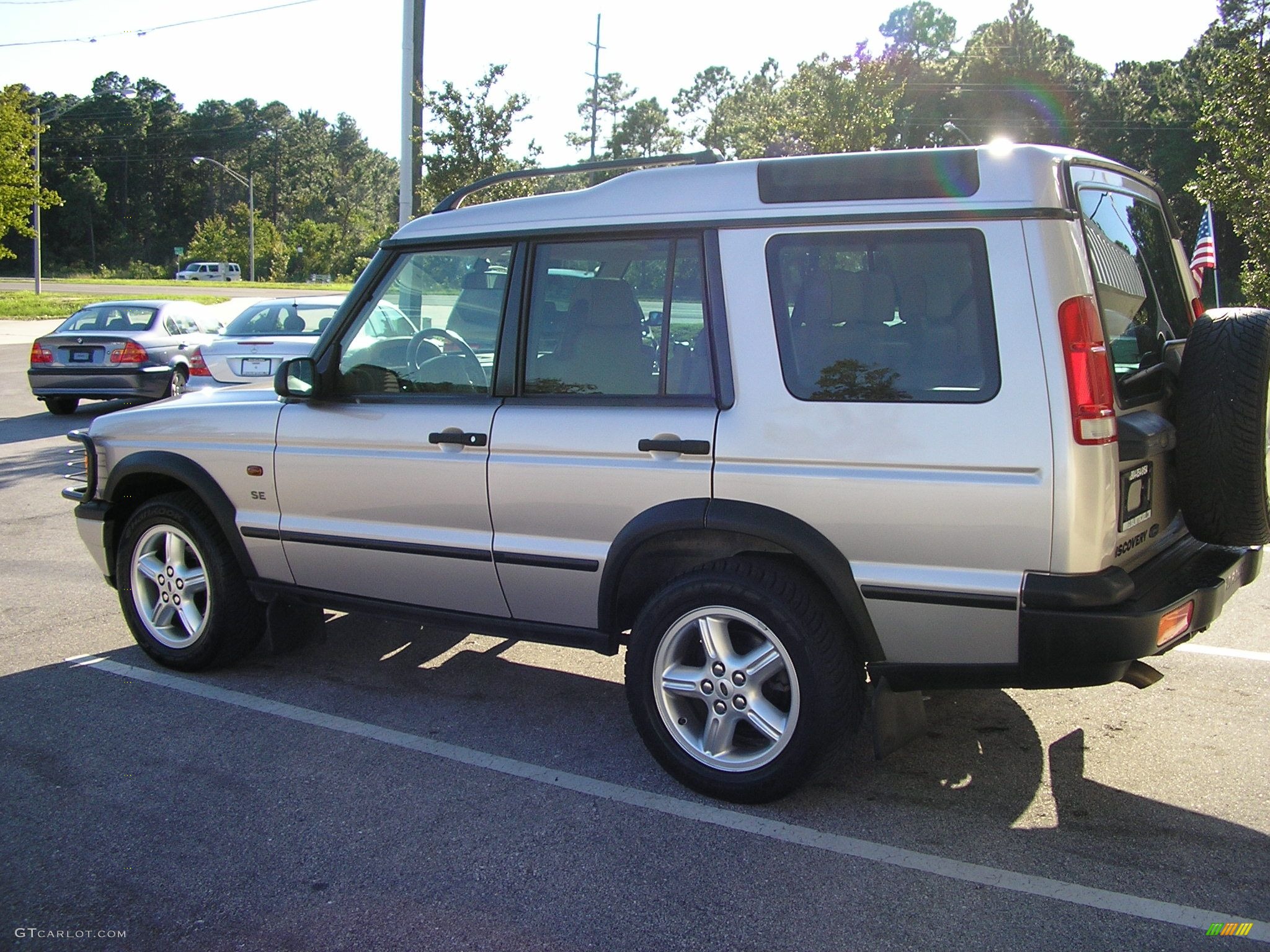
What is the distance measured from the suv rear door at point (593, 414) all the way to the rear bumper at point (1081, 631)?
1.01m

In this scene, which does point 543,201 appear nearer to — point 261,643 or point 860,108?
point 261,643

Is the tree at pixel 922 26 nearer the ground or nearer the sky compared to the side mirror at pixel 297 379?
nearer the sky

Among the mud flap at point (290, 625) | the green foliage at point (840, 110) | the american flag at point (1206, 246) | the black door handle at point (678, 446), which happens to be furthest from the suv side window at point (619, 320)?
the green foliage at point (840, 110)

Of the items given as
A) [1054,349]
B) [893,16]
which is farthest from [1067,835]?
[893,16]

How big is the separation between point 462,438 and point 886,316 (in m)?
1.62

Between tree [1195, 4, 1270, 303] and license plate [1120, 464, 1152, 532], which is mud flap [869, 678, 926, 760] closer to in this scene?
license plate [1120, 464, 1152, 532]

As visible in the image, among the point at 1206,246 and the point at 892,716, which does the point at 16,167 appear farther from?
the point at 892,716

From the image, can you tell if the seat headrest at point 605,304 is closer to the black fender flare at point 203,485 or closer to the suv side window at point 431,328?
the suv side window at point 431,328

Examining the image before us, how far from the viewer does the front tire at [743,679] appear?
343 centimetres

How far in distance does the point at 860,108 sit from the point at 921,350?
19.4 meters

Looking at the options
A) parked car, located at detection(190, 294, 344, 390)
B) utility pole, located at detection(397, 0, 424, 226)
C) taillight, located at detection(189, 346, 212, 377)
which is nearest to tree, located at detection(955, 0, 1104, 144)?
utility pole, located at detection(397, 0, 424, 226)

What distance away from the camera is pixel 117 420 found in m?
5.05

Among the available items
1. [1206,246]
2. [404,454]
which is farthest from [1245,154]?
[404,454]

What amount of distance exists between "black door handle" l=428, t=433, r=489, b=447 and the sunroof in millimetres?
1339
